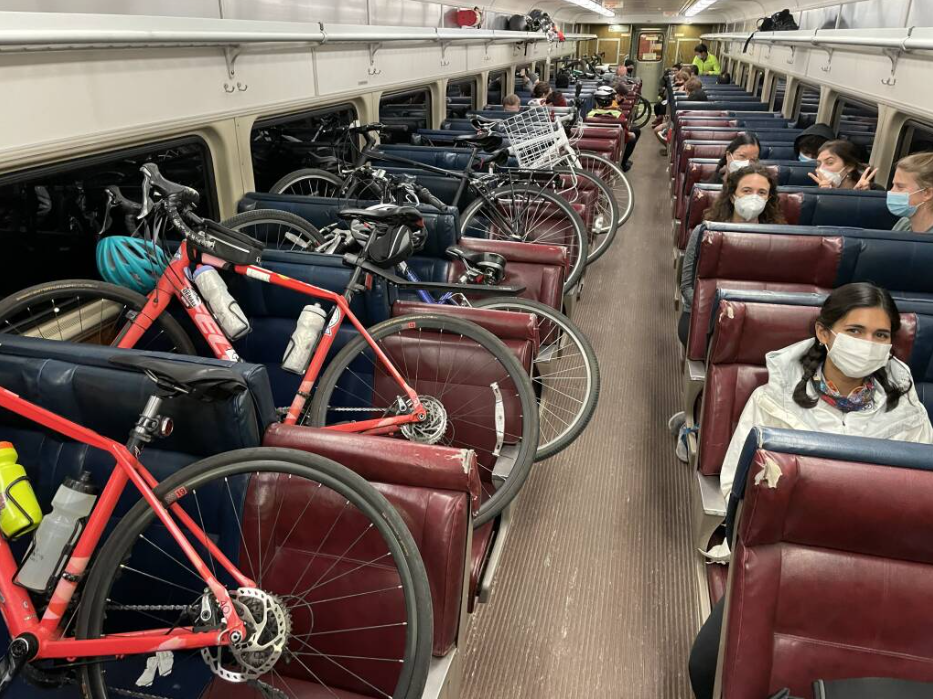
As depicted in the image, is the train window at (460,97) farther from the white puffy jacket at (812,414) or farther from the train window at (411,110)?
the white puffy jacket at (812,414)

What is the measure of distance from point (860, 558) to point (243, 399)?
1488mm

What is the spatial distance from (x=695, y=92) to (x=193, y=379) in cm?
1153

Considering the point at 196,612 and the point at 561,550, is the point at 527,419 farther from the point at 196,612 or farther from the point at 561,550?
the point at 196,612

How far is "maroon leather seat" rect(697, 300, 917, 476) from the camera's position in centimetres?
240

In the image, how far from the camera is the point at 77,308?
2.86m

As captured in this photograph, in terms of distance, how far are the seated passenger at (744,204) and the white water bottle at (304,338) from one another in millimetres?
2112

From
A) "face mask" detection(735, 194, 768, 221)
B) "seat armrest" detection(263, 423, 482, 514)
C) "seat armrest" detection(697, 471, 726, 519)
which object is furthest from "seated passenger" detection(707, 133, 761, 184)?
"seat armrest" detection(263, 423, 482, 514)

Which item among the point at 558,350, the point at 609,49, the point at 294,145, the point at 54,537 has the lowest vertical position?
the point at 558,350

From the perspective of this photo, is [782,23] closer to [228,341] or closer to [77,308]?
[228,341]

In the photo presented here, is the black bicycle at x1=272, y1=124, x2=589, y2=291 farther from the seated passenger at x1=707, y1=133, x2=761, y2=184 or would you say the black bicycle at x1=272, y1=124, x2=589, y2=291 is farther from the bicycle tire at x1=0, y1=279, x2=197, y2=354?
the bicycle tire at x1=0, y1=279, x2=197, y2=354

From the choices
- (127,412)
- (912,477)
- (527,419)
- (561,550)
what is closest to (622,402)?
(561,550)

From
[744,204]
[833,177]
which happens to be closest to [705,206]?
[744,204]

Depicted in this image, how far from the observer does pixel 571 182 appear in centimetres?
567

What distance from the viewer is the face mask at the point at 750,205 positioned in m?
3.62
